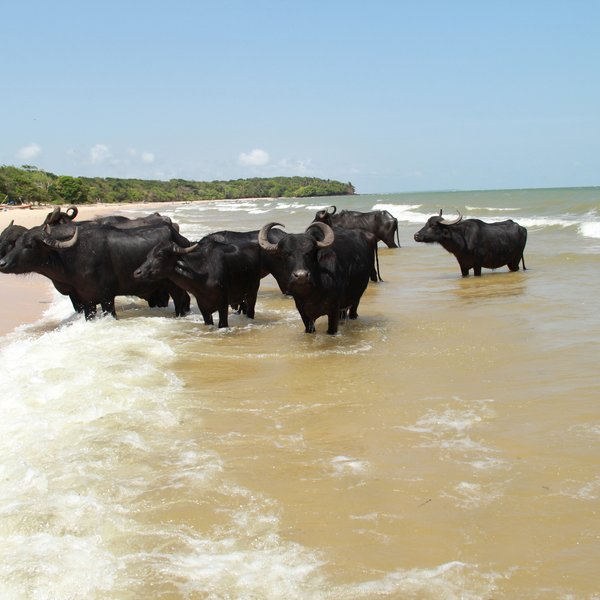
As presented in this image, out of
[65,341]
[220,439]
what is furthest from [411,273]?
[220,439]

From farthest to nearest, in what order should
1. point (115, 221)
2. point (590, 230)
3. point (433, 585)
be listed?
point (590, 230), point (115, 221), point (433, 585)

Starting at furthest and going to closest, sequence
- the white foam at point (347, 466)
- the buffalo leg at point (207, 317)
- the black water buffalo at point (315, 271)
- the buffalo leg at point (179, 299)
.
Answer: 1. the buffalo leg at point (179, 299)
2. the buffalo leg at point (207, 317)
3. the black water buffalo at point (315, 271)
4. the white foam at point (347, 466)

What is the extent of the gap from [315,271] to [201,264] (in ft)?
5.97

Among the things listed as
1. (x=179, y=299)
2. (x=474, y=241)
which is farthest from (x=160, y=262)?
(x=474, y=241)

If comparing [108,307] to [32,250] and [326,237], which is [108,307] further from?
[326,237]

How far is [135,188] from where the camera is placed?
126375mm

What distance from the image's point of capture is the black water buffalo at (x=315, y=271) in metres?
8.05

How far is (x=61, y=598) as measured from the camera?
2902 mm

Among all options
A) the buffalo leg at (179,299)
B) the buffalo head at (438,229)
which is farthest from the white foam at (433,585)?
the buffalo head at (438,229)

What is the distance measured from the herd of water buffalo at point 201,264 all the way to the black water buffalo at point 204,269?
13 mm

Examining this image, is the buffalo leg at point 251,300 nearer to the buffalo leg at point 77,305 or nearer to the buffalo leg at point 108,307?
the buffalo leg at point 108,307

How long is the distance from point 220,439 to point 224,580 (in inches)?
68.7

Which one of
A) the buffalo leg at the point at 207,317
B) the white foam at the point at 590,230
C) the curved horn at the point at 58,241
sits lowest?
the buffalo leg at the point at 207,317

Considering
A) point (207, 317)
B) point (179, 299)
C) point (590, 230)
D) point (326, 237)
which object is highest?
point (326, 237)
